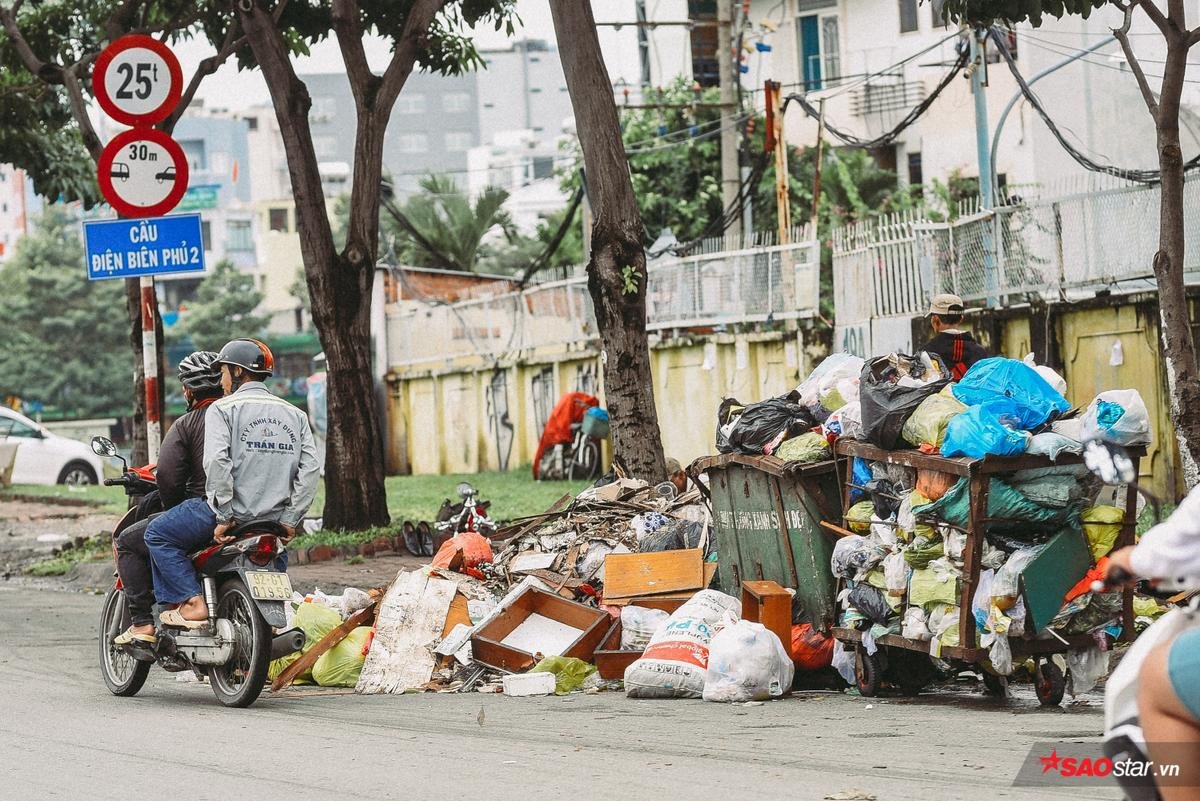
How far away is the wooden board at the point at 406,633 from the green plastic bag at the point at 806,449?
84.6 inches

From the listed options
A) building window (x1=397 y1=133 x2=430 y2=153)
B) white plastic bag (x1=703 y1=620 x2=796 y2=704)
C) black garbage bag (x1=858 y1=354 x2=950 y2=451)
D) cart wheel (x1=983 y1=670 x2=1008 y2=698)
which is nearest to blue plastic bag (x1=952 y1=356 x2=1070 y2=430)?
black garbage bag (x1=858 y1=354 x2=950 y2=451)

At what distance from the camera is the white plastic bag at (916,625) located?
7.57 metres

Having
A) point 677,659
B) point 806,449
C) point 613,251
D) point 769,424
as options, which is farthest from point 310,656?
point 613,251

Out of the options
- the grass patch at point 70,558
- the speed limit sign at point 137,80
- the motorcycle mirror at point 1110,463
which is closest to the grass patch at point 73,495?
the grass patch at point 70,558

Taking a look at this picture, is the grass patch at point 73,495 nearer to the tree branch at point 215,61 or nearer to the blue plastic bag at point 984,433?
the tree branch at point 215,61

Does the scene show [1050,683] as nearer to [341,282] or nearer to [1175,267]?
[1175,267]

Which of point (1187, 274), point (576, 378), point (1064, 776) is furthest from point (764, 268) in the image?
point (1064, 776)

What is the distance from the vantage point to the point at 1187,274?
1485 cm

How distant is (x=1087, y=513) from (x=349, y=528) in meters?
8.60

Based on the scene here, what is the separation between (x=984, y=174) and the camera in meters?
20.5

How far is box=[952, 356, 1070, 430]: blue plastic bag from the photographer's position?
7402mm

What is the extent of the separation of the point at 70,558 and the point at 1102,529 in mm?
12188

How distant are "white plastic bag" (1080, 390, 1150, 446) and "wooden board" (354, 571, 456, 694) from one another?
3.85m

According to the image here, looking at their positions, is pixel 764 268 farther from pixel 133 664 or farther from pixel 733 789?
pixel 733 789
